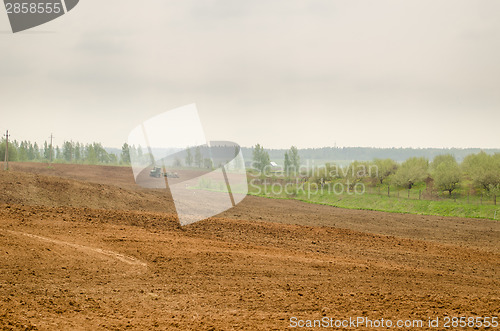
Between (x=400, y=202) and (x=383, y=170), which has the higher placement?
(x=383, y=170)

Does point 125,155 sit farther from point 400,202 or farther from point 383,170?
point 400,202

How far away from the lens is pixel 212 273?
419 inches

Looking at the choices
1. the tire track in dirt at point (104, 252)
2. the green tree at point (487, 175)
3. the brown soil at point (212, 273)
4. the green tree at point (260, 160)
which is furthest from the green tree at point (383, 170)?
the tire track in dirt at point (104, 252)

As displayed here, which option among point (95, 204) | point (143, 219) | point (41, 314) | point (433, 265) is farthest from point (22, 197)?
point (433, 265)

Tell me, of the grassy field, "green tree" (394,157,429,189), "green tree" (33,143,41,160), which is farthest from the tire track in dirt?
"green tree" (33,143,41,160)

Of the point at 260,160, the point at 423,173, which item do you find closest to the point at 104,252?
the point at 423,173

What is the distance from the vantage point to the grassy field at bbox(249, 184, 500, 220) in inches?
1275

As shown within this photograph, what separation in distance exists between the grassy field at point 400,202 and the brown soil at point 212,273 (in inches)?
543

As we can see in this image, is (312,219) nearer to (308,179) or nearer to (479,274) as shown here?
(479,274)

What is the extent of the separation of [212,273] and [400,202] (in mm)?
31665

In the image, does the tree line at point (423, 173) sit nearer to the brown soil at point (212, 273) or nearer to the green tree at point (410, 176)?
the green tree at point (410, 176)

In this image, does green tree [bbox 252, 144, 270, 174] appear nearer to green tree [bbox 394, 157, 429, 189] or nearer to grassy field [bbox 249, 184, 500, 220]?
grassy field [bbox 249, 184, 500, 220]

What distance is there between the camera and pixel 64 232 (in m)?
13.4

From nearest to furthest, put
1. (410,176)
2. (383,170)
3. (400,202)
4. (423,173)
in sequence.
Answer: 1. (400,202)
2. (410,176)
3. (423,173)
4. (383,170)
